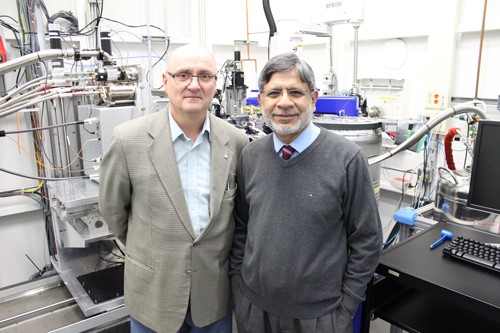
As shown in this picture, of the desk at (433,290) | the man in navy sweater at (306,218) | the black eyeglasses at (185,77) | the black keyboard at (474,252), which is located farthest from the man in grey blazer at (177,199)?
the black keyboard at (474,252)

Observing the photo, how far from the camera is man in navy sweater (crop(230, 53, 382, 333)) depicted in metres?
1.07

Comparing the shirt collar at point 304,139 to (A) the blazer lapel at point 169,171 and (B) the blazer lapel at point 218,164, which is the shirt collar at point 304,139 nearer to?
(B) the blazer lapel at point 218,164

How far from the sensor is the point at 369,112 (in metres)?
3.17

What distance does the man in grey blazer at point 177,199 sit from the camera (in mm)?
1157

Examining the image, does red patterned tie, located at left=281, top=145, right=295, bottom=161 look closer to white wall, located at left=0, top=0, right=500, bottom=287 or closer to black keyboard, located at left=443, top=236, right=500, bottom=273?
black keyboard, located at left=443, top=236, right=500, bottom=273

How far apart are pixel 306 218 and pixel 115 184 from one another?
591 mm

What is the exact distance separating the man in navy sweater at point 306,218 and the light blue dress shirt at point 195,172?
17cm

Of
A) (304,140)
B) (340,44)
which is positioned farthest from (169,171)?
(340,44)

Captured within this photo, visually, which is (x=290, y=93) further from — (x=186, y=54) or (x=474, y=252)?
(x=474, y=252)

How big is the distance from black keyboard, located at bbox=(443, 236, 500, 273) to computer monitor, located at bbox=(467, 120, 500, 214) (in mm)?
140

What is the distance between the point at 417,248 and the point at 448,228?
27cm

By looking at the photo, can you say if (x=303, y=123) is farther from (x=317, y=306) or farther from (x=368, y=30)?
(x=368, y=30)

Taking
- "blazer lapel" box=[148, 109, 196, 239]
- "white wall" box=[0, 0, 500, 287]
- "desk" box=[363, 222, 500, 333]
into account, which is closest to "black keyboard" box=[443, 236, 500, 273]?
"desk" box=[363, 222, 500, 333]

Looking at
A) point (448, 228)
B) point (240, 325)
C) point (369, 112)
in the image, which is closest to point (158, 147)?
point (240, 325)
